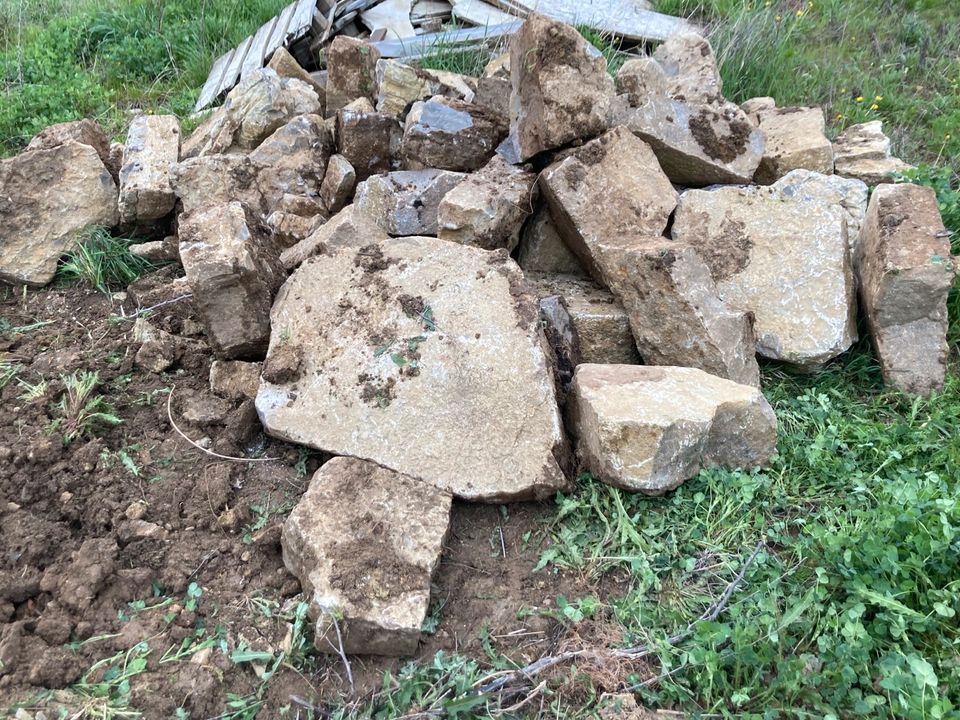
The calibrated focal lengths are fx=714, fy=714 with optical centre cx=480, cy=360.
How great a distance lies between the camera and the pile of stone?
248 centimetres

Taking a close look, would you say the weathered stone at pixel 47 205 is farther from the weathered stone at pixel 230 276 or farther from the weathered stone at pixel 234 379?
the weathered stone at pixel 234 379

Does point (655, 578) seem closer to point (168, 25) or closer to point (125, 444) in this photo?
point (125, 444)

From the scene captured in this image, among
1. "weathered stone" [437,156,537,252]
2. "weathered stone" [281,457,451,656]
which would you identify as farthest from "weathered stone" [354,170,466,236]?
"weathered stone" [281,457,451,656]

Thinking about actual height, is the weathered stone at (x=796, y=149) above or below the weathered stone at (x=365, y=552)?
above

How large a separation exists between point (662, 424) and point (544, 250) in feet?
4.38

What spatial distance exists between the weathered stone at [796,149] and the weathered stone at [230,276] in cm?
264

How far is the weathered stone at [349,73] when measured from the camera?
14.5 feet

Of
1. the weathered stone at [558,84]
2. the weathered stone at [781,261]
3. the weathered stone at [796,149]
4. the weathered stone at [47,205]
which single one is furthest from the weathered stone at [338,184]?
the weathered stone at [796,149]

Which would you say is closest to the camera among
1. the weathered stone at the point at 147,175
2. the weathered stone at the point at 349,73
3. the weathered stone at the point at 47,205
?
the weathered stone at the point at 47,205

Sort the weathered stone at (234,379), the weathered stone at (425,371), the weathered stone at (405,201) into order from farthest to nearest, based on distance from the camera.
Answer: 1. the weathered stone at (405,201)
2. the weathered stone at (234,379)
3. the weathered stone at (425,371)

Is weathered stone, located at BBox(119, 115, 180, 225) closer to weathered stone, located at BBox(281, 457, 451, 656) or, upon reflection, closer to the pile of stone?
the pile of stone

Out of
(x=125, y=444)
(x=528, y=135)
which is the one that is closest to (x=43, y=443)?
(x=125, y=444)

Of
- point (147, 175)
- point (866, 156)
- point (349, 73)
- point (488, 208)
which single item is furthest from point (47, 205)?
point (866, 156)

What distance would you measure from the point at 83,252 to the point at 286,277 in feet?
4.21
